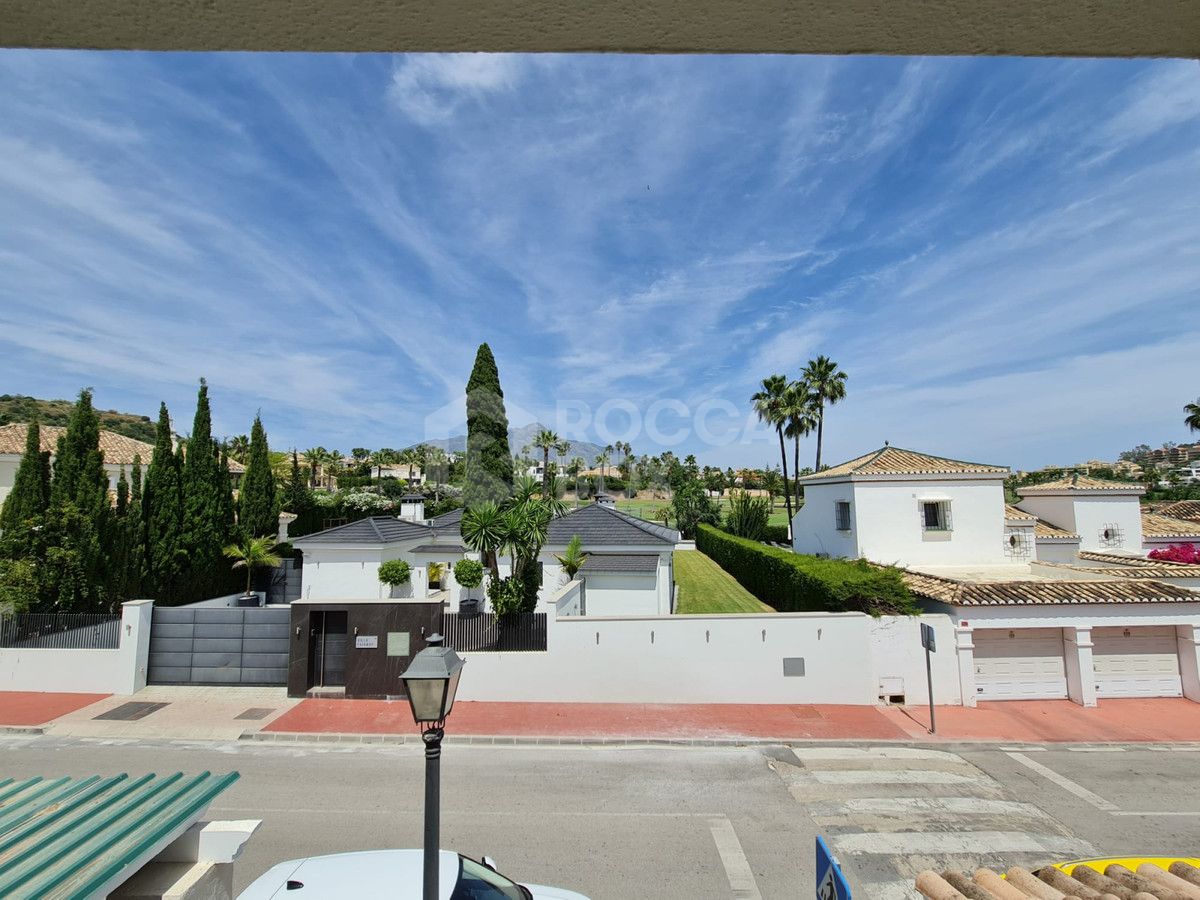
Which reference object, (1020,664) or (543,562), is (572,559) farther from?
(1020,664)

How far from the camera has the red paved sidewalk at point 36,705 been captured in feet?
42.0

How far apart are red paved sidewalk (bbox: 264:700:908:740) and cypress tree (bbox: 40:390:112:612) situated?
8665mm

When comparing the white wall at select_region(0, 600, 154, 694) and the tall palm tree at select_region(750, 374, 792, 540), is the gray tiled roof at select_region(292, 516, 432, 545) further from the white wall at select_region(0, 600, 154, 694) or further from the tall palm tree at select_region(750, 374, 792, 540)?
the tall palm tree at select_region(750, 374, 792, 540)

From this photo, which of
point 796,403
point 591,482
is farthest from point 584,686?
point 591,482

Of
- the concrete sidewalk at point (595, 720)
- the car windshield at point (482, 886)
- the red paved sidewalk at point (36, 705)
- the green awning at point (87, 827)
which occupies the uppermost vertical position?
the green awning at point (87, 827)

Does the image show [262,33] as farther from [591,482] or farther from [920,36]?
[591,482]

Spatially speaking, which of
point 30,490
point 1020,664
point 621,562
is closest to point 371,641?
point 621,562

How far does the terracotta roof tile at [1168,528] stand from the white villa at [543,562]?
84.0 feet

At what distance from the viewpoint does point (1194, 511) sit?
34406 mm

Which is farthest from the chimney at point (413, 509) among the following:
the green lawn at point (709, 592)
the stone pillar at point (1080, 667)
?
the stone pillar at point (1080, 667)

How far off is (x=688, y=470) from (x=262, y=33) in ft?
284

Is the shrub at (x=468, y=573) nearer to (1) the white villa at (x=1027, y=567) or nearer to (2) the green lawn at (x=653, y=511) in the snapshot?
(1) the white villa at (x=1027, y=567)

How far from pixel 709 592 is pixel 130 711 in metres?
22.0

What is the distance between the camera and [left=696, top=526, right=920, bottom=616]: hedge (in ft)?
48.0
